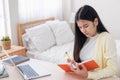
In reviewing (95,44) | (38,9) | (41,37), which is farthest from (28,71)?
(38,9)

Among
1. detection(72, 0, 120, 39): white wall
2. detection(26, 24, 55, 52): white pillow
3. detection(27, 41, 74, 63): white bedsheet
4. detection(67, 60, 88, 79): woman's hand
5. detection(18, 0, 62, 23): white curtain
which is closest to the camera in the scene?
detection(67, 60, 88, 79): woman's hand

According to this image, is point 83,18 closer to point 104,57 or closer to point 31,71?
point 104,57

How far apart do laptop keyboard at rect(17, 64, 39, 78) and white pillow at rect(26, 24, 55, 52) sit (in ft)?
4.40

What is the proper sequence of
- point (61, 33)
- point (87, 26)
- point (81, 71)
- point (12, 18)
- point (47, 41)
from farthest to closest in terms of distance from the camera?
point (61, 33) → point (47, 41) → point (12, 18) → point (87, 26) → point (81, 71)

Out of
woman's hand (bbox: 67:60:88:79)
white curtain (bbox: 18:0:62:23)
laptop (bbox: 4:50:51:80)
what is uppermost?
white curtain (bbox: 18:0:62:23)

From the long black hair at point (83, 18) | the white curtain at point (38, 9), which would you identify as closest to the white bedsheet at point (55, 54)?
the white curtain at point (38, 9)

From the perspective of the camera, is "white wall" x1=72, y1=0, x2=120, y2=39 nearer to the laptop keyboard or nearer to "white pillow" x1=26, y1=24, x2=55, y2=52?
"white pillow" x1=26, y1=24, x2=55, y2=52

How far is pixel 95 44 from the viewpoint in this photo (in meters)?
1.67

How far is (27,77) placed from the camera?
156 centimetres

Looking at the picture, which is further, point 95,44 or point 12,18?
point 12,18

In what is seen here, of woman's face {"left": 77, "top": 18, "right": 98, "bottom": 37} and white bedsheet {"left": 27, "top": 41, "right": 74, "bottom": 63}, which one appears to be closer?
woman's face {"left": 77, "top": 18, "right": 98, "bottom": 37}

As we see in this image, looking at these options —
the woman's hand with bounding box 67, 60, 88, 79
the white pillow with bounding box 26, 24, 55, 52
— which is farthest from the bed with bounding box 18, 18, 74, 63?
the woman's hand with bounding box 67, 60, 88, 79

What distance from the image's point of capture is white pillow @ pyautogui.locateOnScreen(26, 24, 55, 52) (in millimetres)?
3148

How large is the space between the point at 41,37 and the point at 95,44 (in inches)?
64.1
